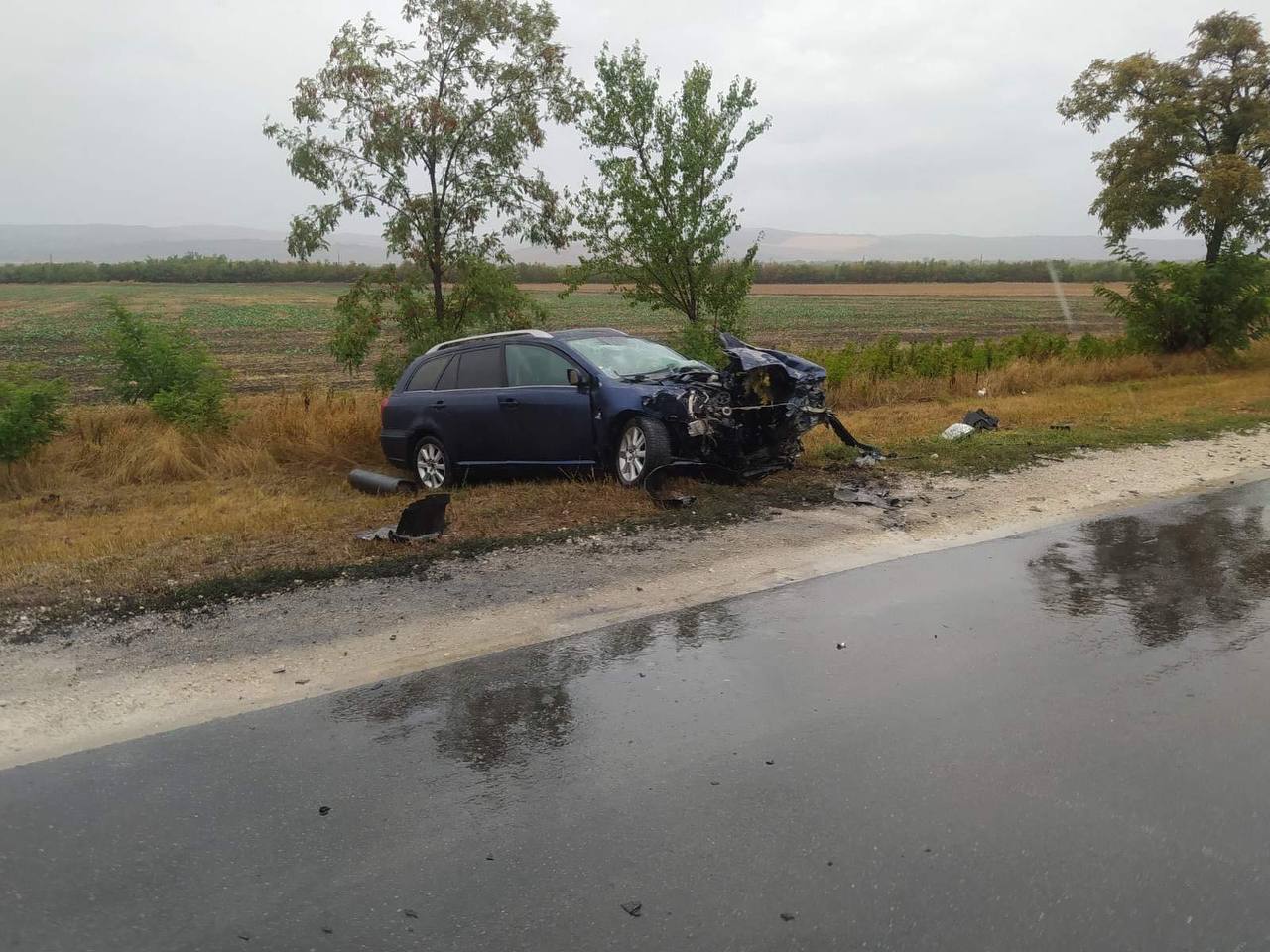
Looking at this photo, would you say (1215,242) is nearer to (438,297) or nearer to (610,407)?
(438,297)

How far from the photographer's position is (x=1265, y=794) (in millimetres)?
3740

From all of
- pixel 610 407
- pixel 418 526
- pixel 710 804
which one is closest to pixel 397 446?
pixel 610 407

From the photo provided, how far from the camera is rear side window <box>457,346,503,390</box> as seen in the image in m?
10.6

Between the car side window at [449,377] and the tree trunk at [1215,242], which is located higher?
the tree trunk at [1215,242]

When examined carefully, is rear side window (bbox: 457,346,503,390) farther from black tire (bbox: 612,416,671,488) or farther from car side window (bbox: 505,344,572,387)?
black tire (bbox: 612,416,671,488)

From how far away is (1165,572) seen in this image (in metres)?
6.92

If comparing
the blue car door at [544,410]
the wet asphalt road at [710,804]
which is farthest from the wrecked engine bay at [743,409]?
the wet asphalt road at [710,804]

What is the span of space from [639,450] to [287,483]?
16.6 ft

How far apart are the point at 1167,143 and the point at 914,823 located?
2423 centimetres

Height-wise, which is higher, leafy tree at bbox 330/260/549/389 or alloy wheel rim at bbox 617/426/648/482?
leafy tree at bbox 330/260/549/389

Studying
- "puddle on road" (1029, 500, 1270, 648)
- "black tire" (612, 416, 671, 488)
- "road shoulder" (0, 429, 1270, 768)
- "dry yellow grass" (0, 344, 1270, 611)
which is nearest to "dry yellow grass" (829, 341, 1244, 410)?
"dry yellow grass" (0, 344, 1270, 611)

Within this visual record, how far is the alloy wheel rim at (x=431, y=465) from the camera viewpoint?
1110 centimetres

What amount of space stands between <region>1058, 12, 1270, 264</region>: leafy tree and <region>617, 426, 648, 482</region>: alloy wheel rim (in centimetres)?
1877

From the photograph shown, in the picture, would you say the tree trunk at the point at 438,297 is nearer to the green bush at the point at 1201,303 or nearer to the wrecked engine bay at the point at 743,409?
the wrecked engine bay at the point at 743,409
